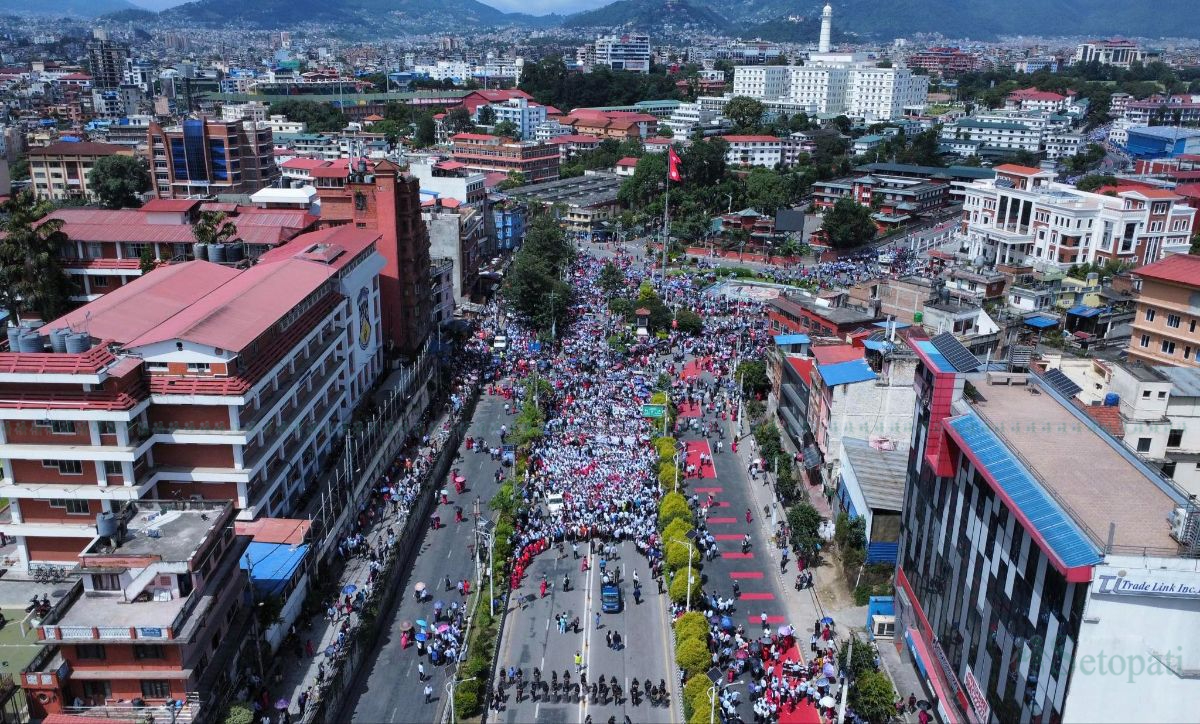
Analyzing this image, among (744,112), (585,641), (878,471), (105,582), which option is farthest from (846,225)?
(105,582)

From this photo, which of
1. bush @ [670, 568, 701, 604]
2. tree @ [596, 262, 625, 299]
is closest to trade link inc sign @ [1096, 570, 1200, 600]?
bush @ [670, 568, 701, 604]

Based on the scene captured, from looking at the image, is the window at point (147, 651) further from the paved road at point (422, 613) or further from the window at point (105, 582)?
the paved road at point (422, 613)

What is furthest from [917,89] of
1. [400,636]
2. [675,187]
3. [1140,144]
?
[400,636]

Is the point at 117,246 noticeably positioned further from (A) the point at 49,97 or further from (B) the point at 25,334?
(A) the point at 49,97

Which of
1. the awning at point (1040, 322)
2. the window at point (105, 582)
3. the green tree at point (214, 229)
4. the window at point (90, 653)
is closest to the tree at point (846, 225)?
the awning at point (1040, 322)

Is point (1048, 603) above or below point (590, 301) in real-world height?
above

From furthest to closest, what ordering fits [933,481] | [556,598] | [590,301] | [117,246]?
[590,301]
[117,246]
[556,598]
[933,481]
